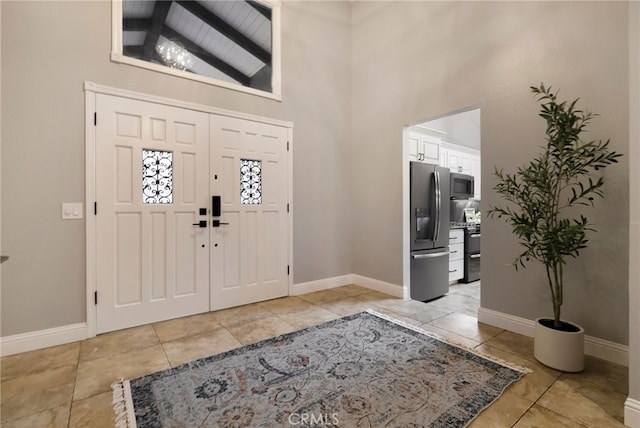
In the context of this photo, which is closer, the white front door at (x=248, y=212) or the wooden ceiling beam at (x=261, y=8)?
the white front door at (x=248, y=212)

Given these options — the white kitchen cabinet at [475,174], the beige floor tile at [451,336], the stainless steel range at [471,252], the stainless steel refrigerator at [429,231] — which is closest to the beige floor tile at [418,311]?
the beige floor tile at [451,336]

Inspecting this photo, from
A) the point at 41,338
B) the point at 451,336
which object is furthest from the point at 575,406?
the point at 41,338

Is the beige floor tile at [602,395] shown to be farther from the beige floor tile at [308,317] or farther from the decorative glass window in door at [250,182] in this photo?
the decorative glass window in door at [250,182]

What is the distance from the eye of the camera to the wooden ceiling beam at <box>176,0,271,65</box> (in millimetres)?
3274

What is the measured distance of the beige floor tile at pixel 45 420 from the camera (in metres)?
1.57

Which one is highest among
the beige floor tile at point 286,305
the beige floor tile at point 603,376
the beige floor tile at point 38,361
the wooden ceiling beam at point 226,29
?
the wooden ceiling beam at point 226,29

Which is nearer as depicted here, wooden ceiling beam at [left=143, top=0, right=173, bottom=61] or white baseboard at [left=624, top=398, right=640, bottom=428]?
white baseboard at [left=624, top=398, right=640, bottom=428]

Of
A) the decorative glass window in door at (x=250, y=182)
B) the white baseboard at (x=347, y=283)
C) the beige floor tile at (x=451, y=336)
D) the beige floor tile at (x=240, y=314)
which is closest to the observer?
the beige floor tile at (x=451, y=336)

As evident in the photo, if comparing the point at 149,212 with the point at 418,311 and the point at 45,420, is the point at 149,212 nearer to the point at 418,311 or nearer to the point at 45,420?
the point at 45,420

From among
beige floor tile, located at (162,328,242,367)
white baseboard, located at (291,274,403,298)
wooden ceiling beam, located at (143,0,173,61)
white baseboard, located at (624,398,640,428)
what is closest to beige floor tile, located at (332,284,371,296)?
white baseboard, located at (291,274,403,298)

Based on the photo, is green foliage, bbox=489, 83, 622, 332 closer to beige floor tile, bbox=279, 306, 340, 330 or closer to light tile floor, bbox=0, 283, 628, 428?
light tile floor, bbox=0, 283, 628, 428

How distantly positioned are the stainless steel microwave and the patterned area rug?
3.75 meters

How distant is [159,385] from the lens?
191 centimetres

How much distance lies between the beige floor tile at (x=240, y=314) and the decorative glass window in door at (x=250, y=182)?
1.24m
